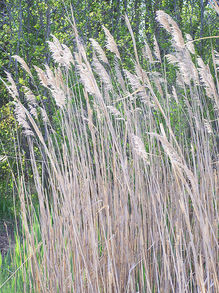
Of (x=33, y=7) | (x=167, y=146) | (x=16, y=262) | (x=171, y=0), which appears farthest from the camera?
(x=171, y=0)

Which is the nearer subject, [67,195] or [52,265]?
[67,195]

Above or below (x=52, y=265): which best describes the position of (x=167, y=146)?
above

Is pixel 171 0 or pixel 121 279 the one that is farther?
pixel 171 0

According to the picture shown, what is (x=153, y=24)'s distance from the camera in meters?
6.05

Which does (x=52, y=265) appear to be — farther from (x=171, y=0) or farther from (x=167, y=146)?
(x=171, y=0)

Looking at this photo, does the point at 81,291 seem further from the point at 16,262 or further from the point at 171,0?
the point at 171,0

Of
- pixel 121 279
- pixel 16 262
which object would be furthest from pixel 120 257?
pixel 16 262

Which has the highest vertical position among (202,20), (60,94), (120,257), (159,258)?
(202,20)

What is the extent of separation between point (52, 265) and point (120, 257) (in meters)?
0.34

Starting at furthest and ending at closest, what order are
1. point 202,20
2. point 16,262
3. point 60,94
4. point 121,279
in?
point 202,20 < point 16,262 < point 121,279 < point 60,94

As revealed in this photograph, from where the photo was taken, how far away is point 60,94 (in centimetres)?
180

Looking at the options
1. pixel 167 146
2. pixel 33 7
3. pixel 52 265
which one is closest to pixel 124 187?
pixel 52 265

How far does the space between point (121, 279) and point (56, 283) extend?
1.05ft

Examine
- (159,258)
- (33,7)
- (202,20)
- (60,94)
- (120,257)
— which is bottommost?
(159,258)
